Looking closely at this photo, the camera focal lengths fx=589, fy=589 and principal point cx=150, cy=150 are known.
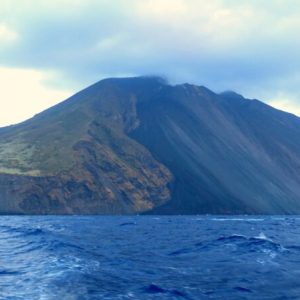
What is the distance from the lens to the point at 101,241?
6381 centimetres


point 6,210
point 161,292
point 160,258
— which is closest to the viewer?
point 161,292

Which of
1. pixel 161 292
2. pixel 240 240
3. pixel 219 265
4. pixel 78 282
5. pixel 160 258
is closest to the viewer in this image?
pixel 161 292

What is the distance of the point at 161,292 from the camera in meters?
31.8

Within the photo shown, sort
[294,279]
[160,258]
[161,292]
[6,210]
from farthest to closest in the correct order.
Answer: [6,210] → [160,258] → [294,279] → [161,292]

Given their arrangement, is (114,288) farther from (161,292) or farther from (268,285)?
(268,285)

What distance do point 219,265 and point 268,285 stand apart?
7.89m

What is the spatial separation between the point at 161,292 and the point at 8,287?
843 centimetres

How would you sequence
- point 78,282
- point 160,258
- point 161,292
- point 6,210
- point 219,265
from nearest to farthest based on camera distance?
point 161,292
point 78,282
point 219,265
point 160,258
point 6,210

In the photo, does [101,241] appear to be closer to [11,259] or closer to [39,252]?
[39,252]

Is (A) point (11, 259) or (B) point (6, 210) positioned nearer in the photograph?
(A) point (11, 259)

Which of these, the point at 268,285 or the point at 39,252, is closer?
the point at 268,285

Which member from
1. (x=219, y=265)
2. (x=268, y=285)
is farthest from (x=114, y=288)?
Answer: (x=219, y=265)

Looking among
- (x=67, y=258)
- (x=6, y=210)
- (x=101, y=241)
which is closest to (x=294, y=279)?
(x=67, y=258)

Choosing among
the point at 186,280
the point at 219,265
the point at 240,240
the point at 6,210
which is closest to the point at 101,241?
the point at 240,240
